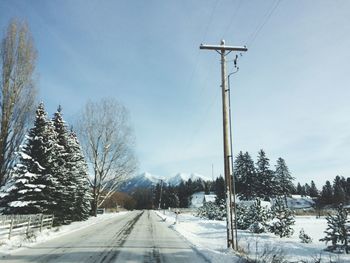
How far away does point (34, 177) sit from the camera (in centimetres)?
1862

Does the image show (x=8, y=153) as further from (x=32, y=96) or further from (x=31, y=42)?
(x=31, y=42)

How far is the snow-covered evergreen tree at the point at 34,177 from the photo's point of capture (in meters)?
18.0

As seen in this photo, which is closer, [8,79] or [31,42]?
[8,79]

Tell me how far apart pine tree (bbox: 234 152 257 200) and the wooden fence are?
65409 mm

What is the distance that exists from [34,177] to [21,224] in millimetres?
4101

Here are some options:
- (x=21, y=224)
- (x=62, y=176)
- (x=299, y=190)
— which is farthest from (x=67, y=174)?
(x=299, y=190)

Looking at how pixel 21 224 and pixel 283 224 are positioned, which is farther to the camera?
pixel 283 224

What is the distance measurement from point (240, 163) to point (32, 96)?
213ft

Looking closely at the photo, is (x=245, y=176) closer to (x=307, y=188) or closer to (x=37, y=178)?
(x=37, y=178)

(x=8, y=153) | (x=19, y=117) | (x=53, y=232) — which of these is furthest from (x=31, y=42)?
(x=53, y=232)

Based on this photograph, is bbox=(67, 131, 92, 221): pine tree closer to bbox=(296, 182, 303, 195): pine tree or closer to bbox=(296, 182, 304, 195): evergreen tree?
bbox=(296, 182, 304, 195): evergreen tree

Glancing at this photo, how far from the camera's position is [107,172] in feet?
123

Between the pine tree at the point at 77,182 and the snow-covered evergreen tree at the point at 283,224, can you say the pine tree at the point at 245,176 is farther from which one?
the snow-covered evergreen tree at the point at 283,224

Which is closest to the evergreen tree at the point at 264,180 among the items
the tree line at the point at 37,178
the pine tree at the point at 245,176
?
the pine tree at the point at 245,176
